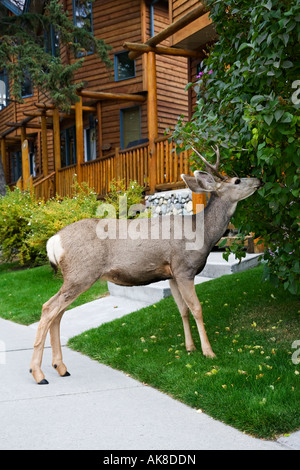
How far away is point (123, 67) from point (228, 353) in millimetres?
17394

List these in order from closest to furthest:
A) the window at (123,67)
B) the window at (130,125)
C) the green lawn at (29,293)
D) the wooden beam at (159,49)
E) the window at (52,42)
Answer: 1. the green lawn at (29,293)
2. the wooden beam at (159,49)
3. the window at (130,125)
4. the window at (123,67)
5. the window at (52,42)

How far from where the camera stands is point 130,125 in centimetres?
2016

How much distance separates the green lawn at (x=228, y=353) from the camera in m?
3.75

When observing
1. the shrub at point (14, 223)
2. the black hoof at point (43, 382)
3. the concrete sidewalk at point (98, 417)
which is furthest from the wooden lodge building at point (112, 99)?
the black hoof at point (43, 382)

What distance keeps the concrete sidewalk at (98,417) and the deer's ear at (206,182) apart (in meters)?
2.04

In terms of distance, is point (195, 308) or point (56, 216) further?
point (56, 216)

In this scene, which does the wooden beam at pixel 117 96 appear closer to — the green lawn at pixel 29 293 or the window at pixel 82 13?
the window at pixel 82 13

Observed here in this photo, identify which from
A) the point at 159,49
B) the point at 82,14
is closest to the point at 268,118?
the point at 159,49

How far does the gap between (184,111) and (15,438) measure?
738 inches

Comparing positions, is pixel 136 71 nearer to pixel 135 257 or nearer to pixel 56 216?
pixel 56 216

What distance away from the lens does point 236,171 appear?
18.4 ft

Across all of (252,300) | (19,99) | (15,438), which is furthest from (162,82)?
(15,438)

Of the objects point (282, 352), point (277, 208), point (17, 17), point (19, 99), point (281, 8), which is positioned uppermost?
point (17, 17)

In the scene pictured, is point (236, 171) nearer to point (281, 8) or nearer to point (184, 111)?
point (281, 8)
